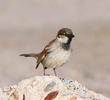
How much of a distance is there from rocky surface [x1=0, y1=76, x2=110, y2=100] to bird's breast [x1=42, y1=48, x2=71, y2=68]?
5.34ft

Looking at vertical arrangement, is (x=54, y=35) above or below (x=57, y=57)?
below

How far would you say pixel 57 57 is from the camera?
10.6 m

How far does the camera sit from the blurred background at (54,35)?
1777 cm

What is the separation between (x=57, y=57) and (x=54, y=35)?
13054 mm

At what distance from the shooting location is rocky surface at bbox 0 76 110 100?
841 centimetres

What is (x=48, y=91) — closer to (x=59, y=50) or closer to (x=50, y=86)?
(x=50, y=86)

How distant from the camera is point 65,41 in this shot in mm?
10539

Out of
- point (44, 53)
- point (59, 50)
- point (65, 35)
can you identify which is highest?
point (65, 35)

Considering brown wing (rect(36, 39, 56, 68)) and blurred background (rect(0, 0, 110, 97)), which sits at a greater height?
brown wing (rect(36, 39, 56, 68))

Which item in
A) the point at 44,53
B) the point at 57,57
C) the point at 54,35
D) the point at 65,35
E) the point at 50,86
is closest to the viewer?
the point at 50,86

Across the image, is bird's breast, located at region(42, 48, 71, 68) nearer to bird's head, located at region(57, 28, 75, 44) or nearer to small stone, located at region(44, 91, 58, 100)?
bird's head, located at region(57, 28, 75, 44)

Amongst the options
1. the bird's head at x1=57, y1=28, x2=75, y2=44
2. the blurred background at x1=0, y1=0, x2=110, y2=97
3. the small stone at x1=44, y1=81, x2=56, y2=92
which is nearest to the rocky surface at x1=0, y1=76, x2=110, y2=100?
the small stone at x1=44, y1=81, x2=56, y2=92

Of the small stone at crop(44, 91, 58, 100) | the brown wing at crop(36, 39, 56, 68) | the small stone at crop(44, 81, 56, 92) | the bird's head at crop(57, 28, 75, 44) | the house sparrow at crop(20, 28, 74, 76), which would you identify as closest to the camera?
the small stone at crop(44, 91, 58, 100)

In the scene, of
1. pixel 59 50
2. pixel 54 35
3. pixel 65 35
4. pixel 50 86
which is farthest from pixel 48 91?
pixel 54 35
